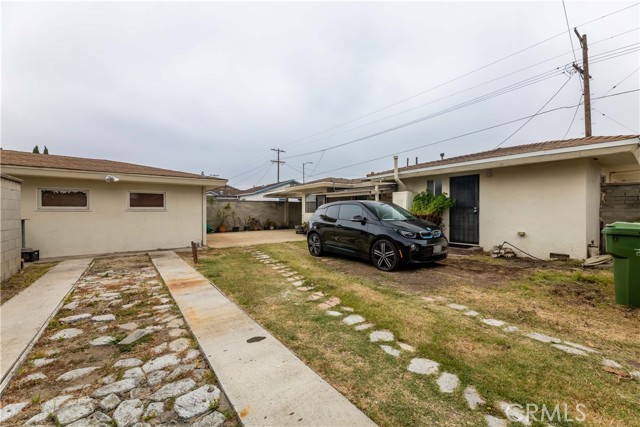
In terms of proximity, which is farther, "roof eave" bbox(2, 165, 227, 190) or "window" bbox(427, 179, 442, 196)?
"window" bbox(427, 179, 442, 196)

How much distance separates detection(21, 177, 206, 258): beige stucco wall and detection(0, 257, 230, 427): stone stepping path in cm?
601

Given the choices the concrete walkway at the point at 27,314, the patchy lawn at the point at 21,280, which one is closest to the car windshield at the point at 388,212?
the concrete walkway at the point at 27,314

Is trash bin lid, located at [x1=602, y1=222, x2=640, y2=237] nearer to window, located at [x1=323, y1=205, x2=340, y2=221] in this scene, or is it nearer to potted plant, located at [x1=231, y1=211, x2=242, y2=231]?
window, located at [x1=323, y1=205, x2=340, y2=221]

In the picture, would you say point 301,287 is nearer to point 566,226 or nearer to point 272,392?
point 272,392

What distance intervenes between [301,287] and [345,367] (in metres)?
2.63

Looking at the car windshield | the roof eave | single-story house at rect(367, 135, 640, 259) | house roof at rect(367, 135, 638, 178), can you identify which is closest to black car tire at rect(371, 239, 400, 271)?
the car windshield

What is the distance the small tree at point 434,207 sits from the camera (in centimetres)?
897

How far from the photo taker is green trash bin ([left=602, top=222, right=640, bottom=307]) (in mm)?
3439

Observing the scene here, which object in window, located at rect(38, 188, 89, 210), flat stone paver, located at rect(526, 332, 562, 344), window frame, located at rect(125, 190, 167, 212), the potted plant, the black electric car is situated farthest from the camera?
the potted plant

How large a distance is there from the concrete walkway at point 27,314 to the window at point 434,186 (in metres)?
10.2

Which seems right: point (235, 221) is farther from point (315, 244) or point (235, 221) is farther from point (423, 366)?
point (423, 366)

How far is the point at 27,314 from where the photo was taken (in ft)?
11.4

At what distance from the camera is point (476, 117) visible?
1559 centimetres

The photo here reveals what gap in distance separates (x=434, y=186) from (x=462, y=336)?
7829 mm
